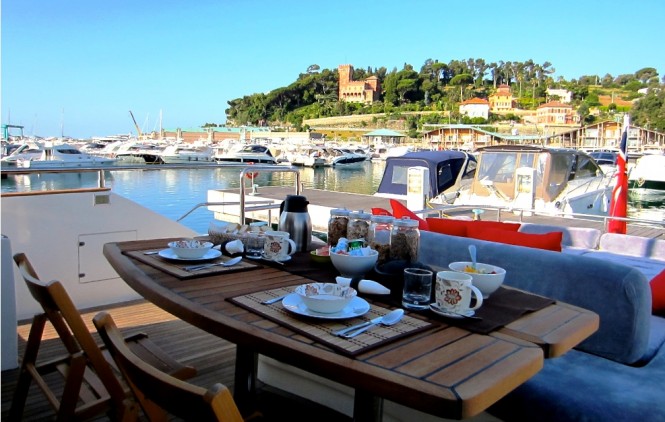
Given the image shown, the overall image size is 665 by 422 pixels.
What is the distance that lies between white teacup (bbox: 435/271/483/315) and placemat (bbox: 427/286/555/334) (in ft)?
0.10

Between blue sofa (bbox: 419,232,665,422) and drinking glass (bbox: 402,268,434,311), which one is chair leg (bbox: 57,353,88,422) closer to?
drinking glass (bbox: 402,268,434,311)

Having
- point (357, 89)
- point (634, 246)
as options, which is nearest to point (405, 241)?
point (634, 246)

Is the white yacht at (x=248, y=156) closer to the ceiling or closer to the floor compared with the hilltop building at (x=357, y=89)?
closer to the floor

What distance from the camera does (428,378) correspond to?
0.96 m

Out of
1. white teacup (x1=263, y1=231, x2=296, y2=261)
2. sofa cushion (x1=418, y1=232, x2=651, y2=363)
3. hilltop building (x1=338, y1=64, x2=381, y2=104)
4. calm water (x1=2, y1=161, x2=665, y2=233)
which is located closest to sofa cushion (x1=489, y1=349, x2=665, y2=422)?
sofa cushion (x1=418, y1=232, x2=651, y2=363)

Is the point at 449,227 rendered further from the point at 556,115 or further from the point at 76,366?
the point at 556,115

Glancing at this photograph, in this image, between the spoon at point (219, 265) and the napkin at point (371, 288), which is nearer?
the napkin at point (371, 288)

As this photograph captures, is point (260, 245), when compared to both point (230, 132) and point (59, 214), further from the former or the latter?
point (230, 132)

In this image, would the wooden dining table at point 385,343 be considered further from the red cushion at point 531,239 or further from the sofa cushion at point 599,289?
the red cushion at point 531,239

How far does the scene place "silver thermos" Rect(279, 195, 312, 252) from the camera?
2170mm

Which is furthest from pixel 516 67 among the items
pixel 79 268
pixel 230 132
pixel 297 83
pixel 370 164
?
pixel 79 268

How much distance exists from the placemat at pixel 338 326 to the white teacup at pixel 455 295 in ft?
0.32

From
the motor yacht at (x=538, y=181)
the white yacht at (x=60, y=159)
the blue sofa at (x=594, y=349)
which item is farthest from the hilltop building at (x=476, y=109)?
the blue sofa at (x=594, y=349)

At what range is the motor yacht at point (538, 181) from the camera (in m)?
9.71
